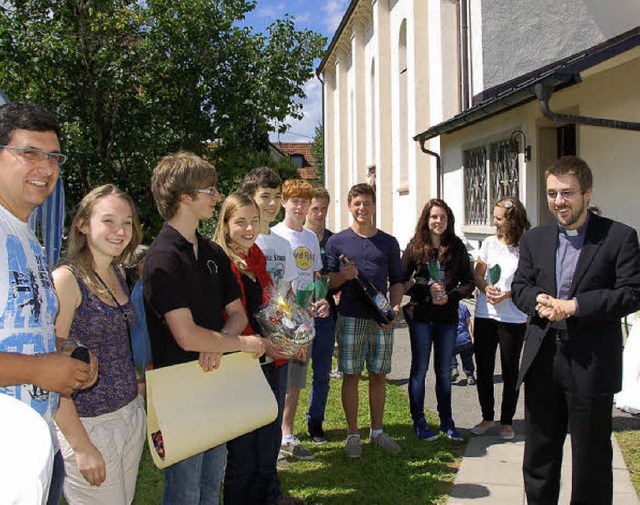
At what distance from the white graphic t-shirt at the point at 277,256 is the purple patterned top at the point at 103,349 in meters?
1.66

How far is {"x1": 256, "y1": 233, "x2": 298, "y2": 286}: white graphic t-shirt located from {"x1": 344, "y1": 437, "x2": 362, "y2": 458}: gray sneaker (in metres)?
1.54

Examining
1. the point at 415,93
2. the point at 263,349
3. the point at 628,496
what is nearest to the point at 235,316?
the point at 263,349

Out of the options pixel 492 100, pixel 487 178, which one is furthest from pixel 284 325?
pixel 487 178

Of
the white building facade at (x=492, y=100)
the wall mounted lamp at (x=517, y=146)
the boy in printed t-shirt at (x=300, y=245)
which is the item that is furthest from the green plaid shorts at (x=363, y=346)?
the wall mounted lamp at (x=517, y=146)

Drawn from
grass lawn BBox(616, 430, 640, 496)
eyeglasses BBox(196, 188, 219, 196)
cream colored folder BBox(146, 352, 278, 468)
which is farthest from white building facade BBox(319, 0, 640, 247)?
cream colored folder BBox(146, 352, 278, 468)

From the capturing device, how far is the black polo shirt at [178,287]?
2812 mm

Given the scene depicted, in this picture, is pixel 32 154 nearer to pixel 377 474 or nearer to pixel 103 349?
pixel 103 349

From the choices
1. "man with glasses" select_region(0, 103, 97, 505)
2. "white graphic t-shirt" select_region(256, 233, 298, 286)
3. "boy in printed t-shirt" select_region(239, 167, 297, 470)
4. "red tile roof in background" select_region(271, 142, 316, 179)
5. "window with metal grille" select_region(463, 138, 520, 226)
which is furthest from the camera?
"red tile roof in background" select_region(271, 142, 316, 179)

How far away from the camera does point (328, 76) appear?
31.3m

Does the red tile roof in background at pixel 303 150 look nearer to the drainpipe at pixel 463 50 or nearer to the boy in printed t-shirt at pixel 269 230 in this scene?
the drainpipe at pixel 463 50

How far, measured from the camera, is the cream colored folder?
2717 mm

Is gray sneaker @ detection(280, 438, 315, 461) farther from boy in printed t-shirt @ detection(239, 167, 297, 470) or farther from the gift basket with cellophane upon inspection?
the gift basket with cellophane

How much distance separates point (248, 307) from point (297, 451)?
195cm

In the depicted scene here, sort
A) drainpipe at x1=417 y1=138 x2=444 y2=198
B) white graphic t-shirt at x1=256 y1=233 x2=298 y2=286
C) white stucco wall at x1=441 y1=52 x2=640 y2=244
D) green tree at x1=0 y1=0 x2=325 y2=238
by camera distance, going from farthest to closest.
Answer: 1. drainpipe at x1=417 y1=138 x2=444 y2=198
2. green tree at x1=0 y1=0 x2=325 y2=238
3. white stucco wall at x1=441 y1=52 x2=640 y2=244
4. white graphic t-shirt at x1=256 y1=233 x2=298 y2=286
